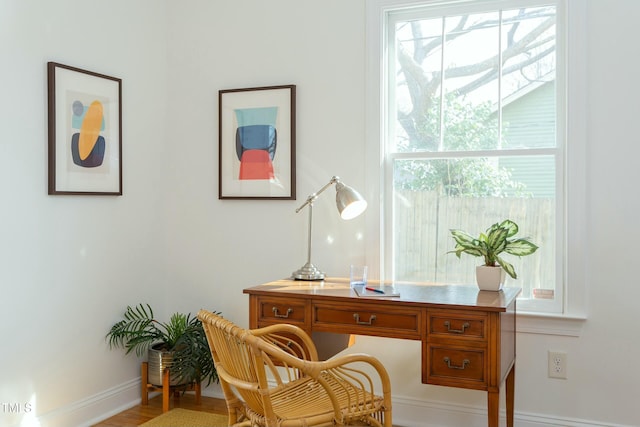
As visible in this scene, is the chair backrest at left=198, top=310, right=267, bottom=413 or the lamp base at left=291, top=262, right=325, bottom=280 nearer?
the chair backrest at left=198, top=310, right=267, bottom=413

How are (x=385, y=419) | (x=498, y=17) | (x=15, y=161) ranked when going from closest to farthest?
1. (x=385, y=419)
2. (x=15, y=161)
3. (x=498, y=17)

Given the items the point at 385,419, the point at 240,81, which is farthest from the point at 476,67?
the point at 385,419

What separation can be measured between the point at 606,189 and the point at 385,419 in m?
1.53

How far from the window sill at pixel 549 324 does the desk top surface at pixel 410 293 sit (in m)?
0.25

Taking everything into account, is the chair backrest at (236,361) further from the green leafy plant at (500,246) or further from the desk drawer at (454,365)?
the green leafy plant at (500,246)

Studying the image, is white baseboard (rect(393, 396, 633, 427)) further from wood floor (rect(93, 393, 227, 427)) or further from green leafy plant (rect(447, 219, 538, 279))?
wood floor (rect(93, 393, 227, 427))

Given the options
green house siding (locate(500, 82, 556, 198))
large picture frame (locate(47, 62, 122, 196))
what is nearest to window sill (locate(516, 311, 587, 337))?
green house siding (locate(500, 82, 556, 198))

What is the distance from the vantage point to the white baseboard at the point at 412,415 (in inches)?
122

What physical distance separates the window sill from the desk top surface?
0.25 m

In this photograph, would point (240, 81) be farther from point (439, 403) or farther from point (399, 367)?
point (439, 403)

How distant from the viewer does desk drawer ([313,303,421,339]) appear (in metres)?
2.63

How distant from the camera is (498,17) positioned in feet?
10.6

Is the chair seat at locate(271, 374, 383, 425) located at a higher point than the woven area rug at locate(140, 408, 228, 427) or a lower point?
higher

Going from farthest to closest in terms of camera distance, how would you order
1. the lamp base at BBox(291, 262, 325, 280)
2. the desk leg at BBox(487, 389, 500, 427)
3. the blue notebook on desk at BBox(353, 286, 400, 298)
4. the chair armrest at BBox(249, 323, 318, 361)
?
the lamp base at BBox(291, 262, 325, 280) → the blue notebook on desk at BBox(353, 286, 400, 298) → the chair armrest at BBox(249, 323, 318, 361) → the desk leg at BBox(487, 389, 500, 427)
